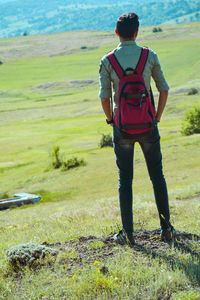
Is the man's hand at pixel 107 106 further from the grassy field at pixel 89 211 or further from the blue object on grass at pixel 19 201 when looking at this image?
the blue object on grass at pixel 19 201

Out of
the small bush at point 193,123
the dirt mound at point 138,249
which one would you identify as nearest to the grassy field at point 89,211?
the dirt mound at point 138,249

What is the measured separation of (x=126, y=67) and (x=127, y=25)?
650 millimetres

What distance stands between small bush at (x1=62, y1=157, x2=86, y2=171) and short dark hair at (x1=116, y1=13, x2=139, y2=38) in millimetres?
37410

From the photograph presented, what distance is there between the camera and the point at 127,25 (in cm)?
613

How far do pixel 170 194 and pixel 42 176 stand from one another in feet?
84.7

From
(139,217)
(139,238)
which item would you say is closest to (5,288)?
(139,238)

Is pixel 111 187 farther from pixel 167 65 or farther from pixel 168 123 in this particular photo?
pixel 167 65

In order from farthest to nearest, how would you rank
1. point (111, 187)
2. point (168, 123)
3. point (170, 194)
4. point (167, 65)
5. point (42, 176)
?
point (167, 65), point (168, 123), point (42, 176), point (111, 187), point (170, 194)

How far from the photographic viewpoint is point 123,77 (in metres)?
5.95

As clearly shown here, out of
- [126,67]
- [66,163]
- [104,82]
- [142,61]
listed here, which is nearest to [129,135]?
[104,82]

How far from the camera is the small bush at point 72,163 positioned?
4384 cm

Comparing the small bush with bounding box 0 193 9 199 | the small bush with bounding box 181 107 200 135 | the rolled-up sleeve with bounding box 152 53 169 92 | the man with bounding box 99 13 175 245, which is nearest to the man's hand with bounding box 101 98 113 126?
the man with bounding box 99 13 175 245

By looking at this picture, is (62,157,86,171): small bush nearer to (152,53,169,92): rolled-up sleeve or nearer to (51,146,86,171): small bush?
(51,146,86,171): small bush

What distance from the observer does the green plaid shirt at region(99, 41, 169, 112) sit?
6031 millimetres
